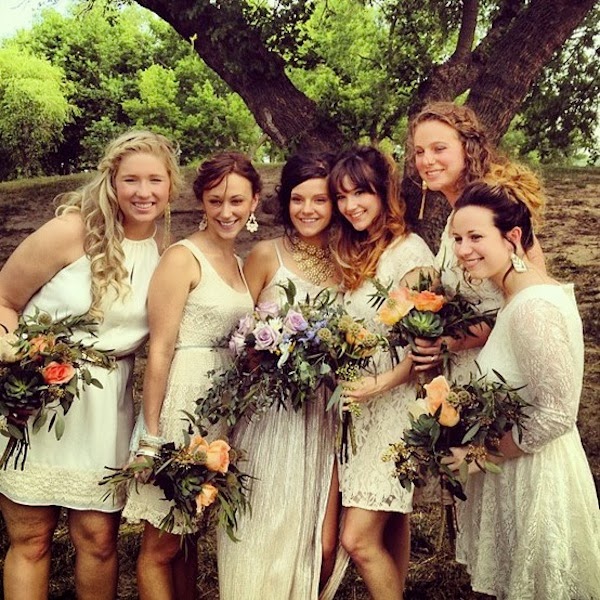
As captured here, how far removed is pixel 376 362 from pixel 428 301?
57 cm

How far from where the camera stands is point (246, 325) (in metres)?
3.24

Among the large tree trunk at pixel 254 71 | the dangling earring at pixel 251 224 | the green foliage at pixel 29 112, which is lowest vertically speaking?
the dangling earring at pixel 251 224

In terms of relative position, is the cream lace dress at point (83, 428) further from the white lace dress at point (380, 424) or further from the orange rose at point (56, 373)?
the white lace dress at point (380, 424)

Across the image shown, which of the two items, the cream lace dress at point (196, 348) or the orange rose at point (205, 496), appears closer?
the orange rose at point (205, 496)

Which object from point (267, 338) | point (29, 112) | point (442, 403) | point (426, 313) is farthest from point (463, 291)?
point (29, 112)

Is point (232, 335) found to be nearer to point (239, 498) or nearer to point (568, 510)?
point (239, 498)

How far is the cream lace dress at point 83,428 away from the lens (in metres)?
3.32

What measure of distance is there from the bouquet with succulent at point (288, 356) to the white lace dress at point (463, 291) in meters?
0.43

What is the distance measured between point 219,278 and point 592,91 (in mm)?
7010

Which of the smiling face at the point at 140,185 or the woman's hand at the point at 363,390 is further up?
the smiling face at the point at 140,185

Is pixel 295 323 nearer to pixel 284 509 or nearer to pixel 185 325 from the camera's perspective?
pixel 185 325

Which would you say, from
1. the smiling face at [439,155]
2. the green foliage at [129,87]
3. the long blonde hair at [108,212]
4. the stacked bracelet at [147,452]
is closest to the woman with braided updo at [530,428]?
the smiling face at [439,155]

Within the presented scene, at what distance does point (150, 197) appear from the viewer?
3.38 m

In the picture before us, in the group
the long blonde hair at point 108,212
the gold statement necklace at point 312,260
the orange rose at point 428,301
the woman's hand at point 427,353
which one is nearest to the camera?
the orange rose at point 428,301
